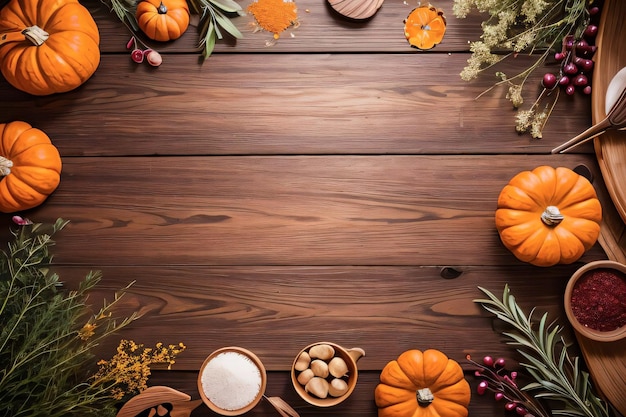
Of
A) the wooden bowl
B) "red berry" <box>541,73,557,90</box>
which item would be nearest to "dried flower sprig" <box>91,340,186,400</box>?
the wooden bowl

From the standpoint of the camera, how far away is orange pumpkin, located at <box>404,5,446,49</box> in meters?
1.74

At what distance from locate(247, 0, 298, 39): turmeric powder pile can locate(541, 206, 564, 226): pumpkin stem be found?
3.21 ft

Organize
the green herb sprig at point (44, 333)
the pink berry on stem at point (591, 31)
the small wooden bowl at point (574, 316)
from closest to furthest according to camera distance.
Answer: the green herb sprig at point (44, 333), the small wooden bowl at point (574, 316), the pink berry on stem at point (591, 31)

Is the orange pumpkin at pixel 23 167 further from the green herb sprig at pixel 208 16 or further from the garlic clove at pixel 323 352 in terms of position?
the garlic clove at pixel 323 352

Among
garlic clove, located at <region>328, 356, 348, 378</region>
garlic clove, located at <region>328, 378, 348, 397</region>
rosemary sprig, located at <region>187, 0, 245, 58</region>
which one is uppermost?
rosemary sprig, located at <region>187, 0, 245, 58</region>

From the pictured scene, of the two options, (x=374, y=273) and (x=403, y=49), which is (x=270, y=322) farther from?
(x=403, y=49)

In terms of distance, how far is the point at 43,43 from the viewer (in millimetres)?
1586

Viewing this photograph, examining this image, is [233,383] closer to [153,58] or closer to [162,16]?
[153,58]

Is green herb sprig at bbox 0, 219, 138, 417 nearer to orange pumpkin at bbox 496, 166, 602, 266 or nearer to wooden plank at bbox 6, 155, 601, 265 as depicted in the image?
wooden plank at bbox 6, 155, 601, 265

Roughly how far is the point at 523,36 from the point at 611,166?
48cm

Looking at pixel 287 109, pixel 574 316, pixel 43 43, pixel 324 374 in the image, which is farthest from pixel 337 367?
pixel 43 43

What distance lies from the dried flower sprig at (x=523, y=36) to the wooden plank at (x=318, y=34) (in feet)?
0.24

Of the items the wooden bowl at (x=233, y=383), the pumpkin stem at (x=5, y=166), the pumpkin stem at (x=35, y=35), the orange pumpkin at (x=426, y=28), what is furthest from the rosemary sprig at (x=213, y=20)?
the wooden bowl at (x=233, y=383)

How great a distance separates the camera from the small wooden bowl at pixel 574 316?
5.03 feet
